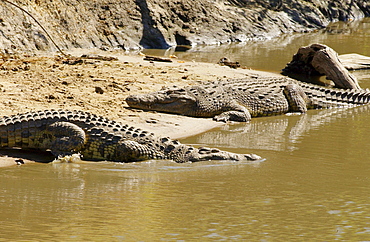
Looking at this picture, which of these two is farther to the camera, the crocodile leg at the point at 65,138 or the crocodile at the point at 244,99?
the crocodile at the point at 244,99

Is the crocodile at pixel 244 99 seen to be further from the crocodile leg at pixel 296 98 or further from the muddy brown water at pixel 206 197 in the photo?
the muddy brown water at pixel 206 197

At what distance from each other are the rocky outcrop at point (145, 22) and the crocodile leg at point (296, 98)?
5.87 metres

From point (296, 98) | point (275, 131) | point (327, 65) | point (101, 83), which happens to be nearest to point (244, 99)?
point (296, 98)

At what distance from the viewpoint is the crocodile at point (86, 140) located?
22.4 feet

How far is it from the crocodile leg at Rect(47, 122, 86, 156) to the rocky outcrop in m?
6.40

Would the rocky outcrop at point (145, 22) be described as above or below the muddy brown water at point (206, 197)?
above

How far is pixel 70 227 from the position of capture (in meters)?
4.53

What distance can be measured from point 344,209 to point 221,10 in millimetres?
15202

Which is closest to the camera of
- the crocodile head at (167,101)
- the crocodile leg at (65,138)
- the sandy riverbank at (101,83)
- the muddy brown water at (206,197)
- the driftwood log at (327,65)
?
the muddy brown water at (206,197)

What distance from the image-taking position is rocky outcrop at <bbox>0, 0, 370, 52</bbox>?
1362cm

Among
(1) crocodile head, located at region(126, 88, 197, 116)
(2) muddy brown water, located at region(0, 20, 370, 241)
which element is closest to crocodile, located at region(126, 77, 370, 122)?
(1) crocodile head, located at region(126, 88, 197, 116)

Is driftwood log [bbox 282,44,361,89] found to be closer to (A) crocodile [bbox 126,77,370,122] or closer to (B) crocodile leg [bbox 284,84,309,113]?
(A) crocodile [bbox 126,77,370,122]

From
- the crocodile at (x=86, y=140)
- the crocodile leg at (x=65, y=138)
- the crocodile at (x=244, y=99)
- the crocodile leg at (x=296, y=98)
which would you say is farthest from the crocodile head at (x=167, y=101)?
the crocodile leg at (x=65, y=138)

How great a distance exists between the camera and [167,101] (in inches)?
382
